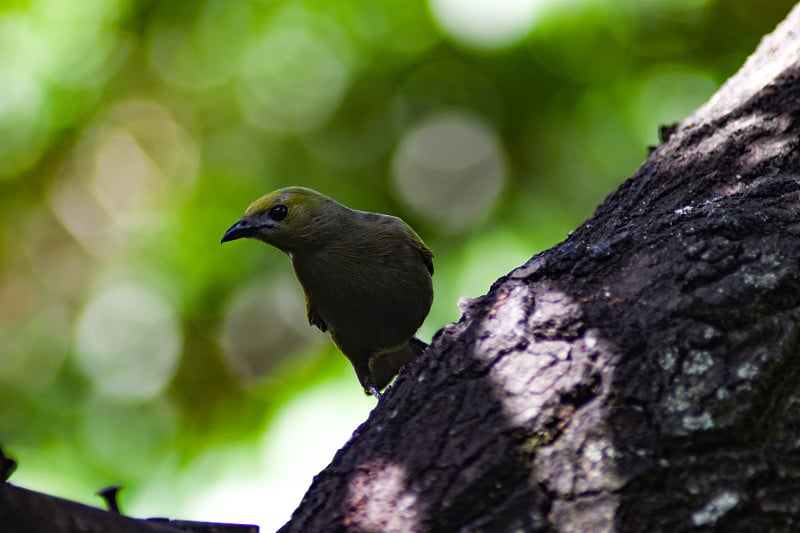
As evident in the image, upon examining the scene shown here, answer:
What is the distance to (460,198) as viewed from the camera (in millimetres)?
8195

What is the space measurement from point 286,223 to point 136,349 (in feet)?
9.30

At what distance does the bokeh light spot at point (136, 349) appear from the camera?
315 inches

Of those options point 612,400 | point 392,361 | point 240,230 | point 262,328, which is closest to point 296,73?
point 262,328

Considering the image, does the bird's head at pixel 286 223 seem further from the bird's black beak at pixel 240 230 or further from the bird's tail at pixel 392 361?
the bird's tail at pixel 392 361

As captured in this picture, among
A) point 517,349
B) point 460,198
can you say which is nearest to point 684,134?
point 517,349

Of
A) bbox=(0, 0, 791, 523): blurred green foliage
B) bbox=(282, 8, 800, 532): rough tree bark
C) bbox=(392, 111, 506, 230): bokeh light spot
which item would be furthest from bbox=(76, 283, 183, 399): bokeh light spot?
bbox=(282, 8, 800, 532): rough tree bark

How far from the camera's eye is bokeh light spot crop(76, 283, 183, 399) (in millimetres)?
7992

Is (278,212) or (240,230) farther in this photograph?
(278,212)

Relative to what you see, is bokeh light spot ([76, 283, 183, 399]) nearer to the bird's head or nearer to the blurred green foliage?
the blurred green foliage

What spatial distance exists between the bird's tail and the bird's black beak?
1.41 meters

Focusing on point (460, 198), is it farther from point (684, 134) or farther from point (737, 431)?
point (737, 431)

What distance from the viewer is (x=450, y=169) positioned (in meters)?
8.43

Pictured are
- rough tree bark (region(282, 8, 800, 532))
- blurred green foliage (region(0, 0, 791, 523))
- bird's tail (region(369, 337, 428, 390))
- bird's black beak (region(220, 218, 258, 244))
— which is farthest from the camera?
blurred green foliage (region(0, 0, 791, 523))

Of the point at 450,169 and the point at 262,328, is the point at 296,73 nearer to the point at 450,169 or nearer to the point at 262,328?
the point at 450,169
